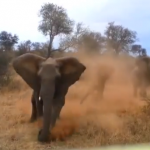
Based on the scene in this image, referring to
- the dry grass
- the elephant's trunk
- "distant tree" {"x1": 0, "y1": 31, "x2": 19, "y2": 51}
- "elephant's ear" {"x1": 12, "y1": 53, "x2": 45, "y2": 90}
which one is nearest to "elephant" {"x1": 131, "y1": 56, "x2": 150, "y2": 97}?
the dry grass

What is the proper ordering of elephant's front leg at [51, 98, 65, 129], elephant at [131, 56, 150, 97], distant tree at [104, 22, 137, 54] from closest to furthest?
1. elephant's front leg at [51, 98, 65, 129]
2. elephant at [131, 56, 150, 97]
3. distant tree at [104, 22, 137, 54]

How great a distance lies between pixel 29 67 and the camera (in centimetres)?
998

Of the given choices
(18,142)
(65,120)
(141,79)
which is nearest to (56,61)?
(65,120)

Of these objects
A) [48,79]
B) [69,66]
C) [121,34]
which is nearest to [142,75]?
[69,66]

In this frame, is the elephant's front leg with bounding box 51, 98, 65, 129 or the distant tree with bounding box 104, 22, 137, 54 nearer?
the elephant's front leg with bounding box 51, 98, 65, 129

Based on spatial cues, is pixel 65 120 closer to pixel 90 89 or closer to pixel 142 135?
pixel 142 135

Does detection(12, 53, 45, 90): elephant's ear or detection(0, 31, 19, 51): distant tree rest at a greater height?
detection(0, 31, 19, 51): distant tree

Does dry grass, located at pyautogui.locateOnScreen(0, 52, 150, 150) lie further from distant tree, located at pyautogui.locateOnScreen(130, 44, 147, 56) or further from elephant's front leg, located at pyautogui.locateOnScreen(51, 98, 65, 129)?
distant tree, located at pyautogui.locateOnScreen(130, 44, 147, 56)

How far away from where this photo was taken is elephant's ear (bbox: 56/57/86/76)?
9853 mm

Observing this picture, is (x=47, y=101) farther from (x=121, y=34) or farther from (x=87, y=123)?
(x=121, y=34)

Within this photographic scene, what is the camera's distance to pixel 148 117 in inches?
436

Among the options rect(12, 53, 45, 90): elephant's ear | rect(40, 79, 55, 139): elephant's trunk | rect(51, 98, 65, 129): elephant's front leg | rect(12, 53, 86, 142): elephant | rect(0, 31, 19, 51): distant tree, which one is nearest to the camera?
rect(40, 79, 55, 139): elephant's trunk

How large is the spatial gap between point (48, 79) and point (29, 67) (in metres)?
1.35

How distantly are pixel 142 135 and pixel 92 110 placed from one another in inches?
166
